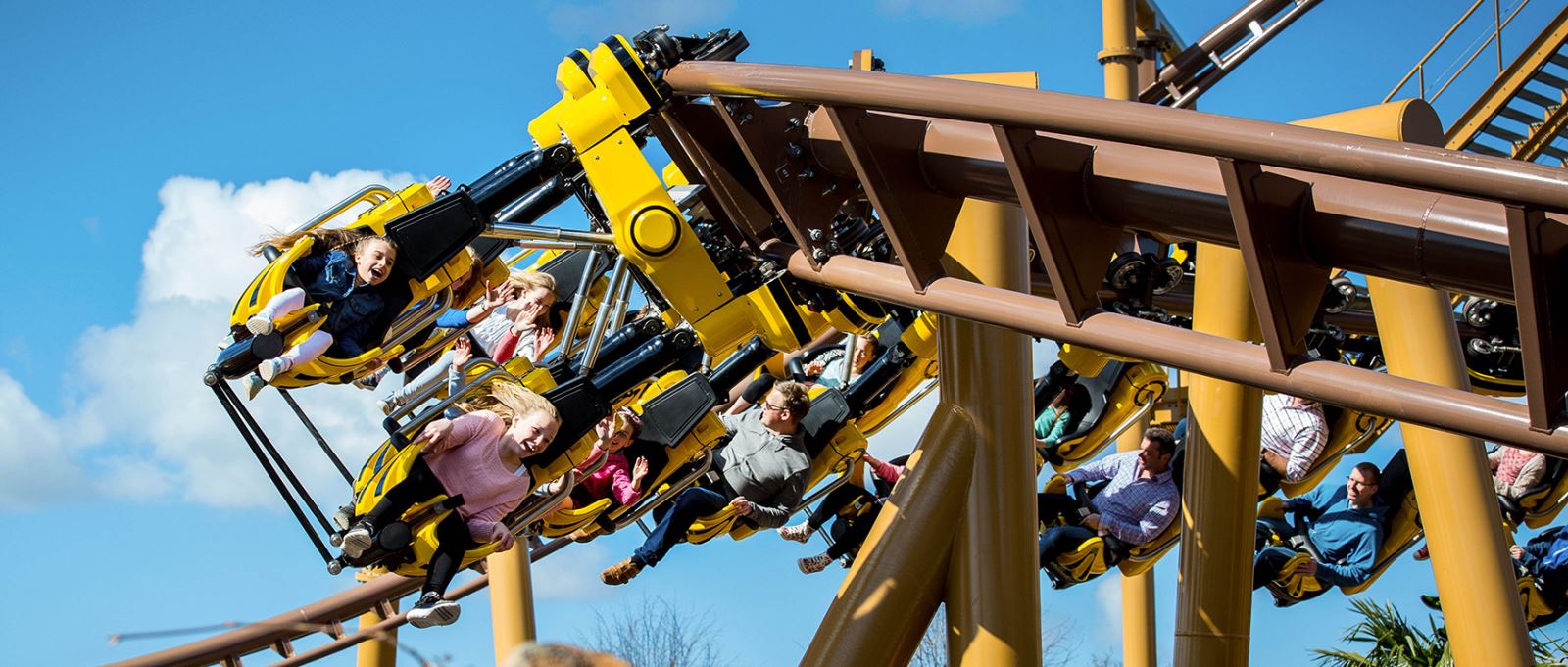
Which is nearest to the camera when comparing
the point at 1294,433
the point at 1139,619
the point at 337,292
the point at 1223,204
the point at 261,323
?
the point at 1223,204

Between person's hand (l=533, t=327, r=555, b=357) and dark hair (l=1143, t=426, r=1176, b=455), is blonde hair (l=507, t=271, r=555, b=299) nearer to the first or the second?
person's hand (l=533, t=327, r=555, b=357)

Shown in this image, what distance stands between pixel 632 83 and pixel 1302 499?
237 inches

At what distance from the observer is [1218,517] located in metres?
5.27

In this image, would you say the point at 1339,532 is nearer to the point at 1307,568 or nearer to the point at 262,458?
the point at 1307,568

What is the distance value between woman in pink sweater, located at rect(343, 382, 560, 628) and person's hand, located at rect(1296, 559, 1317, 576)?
5083 millimetres

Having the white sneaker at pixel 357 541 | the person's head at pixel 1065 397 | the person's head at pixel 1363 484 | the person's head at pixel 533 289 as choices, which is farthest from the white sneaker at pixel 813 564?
the white sneaker at pixel 357 541

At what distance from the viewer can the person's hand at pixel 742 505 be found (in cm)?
754

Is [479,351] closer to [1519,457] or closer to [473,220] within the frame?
[473,220]

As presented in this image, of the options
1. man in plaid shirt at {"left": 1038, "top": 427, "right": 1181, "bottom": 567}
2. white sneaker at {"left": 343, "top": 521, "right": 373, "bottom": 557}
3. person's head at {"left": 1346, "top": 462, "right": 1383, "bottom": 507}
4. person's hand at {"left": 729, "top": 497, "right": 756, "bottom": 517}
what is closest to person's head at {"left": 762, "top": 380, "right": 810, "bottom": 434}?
person's hand at {"left": 729, "top": 497, "right": 756, "bottom": 517}

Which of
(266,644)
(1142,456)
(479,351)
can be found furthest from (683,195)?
(266,644)

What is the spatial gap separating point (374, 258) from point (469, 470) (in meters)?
0.86

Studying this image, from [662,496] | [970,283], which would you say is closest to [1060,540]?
[662,496]

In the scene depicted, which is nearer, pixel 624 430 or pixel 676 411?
pixel 676 411

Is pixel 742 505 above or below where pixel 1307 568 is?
below
